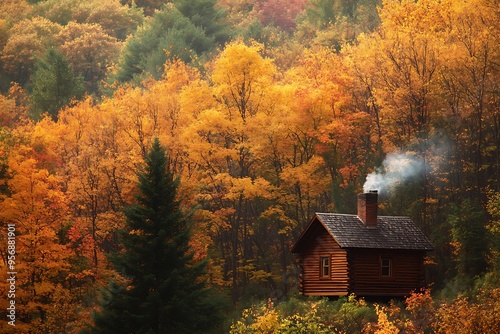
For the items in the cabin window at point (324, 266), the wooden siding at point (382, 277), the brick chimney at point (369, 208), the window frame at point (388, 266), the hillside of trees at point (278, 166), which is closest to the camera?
the wooden siding at point (382, 277)

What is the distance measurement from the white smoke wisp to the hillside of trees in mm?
230

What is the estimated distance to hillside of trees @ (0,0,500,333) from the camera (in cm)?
5216

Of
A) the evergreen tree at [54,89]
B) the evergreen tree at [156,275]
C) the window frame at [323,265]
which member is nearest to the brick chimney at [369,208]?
the window frame at [323,265]

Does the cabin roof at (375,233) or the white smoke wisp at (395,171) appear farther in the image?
the white smoke wisp at (395,171)

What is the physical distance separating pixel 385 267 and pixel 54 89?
42467 millimetres

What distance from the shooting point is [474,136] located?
5628 cm

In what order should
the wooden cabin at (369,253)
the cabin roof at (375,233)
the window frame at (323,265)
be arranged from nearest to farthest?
the cabin roof at (375,233), the wooden cabin at (369,253), the window frame at (323,265)

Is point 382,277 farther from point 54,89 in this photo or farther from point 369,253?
point 54,89

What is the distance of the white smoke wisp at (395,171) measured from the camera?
54.9 metres

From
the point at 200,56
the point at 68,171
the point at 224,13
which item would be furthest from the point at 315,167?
the point at 224,13

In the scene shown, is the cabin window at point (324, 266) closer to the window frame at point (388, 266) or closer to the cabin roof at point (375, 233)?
the cabin roof at point (375, 233)

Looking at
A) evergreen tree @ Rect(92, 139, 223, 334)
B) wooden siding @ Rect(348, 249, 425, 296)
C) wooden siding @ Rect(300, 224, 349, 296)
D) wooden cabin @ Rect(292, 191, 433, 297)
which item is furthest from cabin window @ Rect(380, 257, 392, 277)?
evergreen tree @ Rect(92, 139, 223, 334)

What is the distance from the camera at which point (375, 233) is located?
4953 centimetres

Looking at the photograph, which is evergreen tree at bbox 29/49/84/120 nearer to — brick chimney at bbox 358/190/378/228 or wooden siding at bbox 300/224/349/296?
wooden siding at bbox 300/224/349/296
